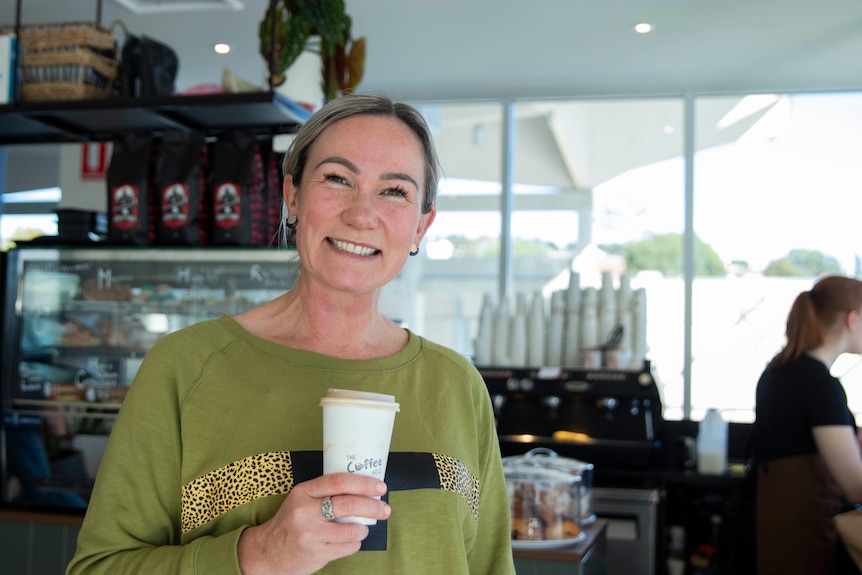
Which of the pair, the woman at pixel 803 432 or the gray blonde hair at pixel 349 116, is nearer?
the gray blonde hair at pixel 349 116

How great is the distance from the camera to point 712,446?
14.4 ft

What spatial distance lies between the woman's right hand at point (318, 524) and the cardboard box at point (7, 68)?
9.50ft

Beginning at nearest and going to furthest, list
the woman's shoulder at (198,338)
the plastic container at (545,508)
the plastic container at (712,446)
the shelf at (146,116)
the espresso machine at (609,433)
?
1. the woman's shoulder at (198,338)
2. the plastic container at (545,508)
3. the shelf at (146,116)
4. the espresso machine at (609,433)
5. the plastic container at (712,446)

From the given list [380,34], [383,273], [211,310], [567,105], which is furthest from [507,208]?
[383,273]

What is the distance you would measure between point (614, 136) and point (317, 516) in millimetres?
5386

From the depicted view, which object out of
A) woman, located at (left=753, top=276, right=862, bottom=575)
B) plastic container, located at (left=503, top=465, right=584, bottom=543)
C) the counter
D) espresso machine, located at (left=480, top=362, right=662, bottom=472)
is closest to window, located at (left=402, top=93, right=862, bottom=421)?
espresso machine, located at (left=480, top=362, right=662, bottom=472)

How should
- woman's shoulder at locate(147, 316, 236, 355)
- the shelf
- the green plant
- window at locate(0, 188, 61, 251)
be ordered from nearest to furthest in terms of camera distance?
1. woman's shoulder at locate(147, 316, 236, 355)
2. the shelf
3. the green plant
4. window at locate(0, 188, 61, 251)

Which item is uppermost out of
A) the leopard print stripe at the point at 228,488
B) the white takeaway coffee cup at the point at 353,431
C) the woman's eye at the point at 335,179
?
the woman's eye at the point at 335,179

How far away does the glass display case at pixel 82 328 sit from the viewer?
337cm

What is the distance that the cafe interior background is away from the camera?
521 centimetres

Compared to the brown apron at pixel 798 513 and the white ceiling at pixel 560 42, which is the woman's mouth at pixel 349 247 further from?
the white ceiling at pixel 560 42

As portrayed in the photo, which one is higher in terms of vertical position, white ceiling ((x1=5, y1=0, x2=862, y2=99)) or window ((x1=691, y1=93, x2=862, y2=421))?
white ceiling ((x1=5, y1=0, x2=862, y2=99))

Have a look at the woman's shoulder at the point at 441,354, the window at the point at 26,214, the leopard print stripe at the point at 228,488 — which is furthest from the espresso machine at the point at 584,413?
the window at the point at 26,214

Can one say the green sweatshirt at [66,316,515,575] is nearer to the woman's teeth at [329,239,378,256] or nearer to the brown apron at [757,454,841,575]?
the woman's teeth at [329,239,378,256]
